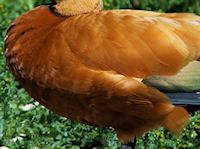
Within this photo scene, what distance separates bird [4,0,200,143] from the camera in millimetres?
4285

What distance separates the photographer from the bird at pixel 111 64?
4.29 meters

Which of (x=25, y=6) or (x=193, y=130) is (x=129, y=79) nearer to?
(x=193, y=130)

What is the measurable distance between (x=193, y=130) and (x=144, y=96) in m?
1.26

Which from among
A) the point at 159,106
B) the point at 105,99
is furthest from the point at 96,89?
the point at 159,106

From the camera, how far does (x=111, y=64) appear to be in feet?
14.1

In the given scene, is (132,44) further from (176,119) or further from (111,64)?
(176,119)

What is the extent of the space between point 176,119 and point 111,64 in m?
0.46

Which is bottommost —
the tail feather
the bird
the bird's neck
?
the tail feather

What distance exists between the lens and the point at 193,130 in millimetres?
5469

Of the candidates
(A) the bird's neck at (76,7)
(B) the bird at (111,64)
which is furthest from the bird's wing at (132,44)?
(A) the bird's neck at (76,7)

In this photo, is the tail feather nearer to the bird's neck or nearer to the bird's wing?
the bird's wing

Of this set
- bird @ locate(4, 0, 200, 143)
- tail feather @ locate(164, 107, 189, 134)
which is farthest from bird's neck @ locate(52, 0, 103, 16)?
tail feather @ locate(164, 107, 189, 134)

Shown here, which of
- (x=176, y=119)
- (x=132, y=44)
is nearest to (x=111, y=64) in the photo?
(x=132, y=44)

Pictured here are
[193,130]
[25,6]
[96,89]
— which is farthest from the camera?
[25,6]
